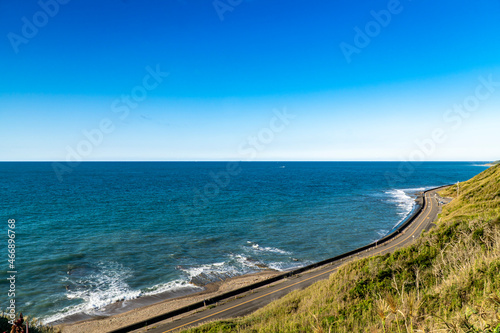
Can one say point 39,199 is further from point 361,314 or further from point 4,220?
point 361,314

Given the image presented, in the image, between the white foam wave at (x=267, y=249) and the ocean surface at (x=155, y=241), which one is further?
the white foam wave at (x=267, y=249)

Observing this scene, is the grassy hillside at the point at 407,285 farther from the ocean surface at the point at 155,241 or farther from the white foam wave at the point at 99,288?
the ocean surface at the point at 155,241

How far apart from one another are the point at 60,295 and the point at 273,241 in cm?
2792

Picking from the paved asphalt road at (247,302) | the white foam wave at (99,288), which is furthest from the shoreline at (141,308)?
the paved asphalt road at (247,302)

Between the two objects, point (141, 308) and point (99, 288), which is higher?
point (99, 288)

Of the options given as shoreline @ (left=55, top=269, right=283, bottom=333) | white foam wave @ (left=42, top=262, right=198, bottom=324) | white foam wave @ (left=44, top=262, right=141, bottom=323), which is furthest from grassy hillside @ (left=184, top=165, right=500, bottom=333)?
white foam wave @ (left=44, top=262, right=141, bottom=323)

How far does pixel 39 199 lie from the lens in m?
72.9

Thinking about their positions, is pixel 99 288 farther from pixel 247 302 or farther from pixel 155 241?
pixel 247 302

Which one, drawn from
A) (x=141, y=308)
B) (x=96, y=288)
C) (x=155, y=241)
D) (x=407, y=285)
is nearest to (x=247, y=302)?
(x=141, y=308)

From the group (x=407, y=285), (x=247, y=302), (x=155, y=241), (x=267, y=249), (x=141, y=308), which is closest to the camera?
(x=407, y=285)

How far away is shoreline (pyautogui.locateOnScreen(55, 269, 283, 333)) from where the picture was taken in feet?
69.8

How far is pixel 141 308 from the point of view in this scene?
2408 centimetres

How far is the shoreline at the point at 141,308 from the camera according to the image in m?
21.3

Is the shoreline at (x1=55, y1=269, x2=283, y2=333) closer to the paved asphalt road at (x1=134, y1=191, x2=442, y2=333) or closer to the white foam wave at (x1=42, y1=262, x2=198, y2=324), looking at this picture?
the white foam wave at (x1=42, y1=262, x2=198, y2=324)
